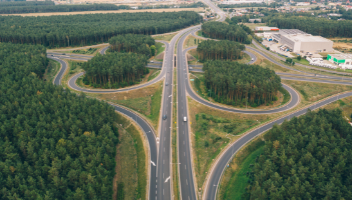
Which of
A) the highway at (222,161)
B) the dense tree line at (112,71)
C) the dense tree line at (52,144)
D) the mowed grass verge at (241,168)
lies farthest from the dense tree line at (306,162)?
the dense tree line at (112,71)

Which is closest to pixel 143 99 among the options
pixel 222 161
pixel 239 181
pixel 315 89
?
pixel 222 161

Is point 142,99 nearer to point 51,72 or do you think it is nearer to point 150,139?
point 150,139

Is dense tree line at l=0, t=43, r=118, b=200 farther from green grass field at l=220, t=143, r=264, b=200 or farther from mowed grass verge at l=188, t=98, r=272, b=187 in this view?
green grass field at l=220, t=143, r=264, b=200

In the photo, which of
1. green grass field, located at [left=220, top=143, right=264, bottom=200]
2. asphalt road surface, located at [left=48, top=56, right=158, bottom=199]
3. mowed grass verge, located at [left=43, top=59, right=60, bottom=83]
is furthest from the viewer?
mowed grass verge, located at [left=43, top=59, right=60, bottom=83]

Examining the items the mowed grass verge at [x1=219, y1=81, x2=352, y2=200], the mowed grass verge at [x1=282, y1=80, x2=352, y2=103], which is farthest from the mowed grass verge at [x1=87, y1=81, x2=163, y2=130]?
the mowed grass verge at [x1=282, y1=80, x2=352, y2=103]

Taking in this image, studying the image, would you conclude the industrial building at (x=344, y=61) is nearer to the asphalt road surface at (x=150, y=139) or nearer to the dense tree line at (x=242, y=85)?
the dense tree line at (x=242, y=85)

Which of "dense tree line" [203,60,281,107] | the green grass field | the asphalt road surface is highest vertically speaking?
"dense tree line" [203,60,281,107]
